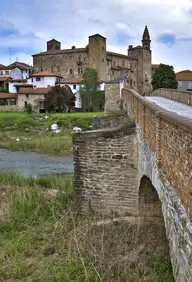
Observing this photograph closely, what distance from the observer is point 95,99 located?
6059 centimetres

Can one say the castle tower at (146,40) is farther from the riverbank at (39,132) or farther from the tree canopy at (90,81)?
the riverbank at (39,132)

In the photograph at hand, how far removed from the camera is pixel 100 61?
80.8 meters

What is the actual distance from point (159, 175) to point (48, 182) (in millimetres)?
11877

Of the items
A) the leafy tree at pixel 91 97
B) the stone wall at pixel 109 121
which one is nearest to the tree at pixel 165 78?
the leafy tree at pixel 91 97

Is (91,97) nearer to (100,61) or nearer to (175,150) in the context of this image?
(100,61)

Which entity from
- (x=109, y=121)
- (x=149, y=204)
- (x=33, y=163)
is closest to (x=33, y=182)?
(x=109, y=121)

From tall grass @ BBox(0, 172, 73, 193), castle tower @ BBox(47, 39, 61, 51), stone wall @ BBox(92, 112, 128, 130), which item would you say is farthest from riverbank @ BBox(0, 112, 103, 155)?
castle tower @ BBox(47, 39, 61, 51)

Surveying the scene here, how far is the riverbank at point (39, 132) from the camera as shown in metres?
35.0

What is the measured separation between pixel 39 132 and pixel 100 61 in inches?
1591

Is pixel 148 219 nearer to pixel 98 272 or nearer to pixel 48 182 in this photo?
pixel 98 272

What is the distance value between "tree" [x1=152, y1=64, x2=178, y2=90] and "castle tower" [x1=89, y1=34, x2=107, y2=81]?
14.6m

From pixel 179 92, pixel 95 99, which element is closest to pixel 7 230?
pixel 179 92

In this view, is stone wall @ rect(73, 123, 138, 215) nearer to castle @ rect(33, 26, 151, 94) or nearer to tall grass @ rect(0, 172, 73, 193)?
tall grass @ rect(0, 172, 73, 193)

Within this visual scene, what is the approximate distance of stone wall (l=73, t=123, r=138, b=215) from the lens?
11047 mm
